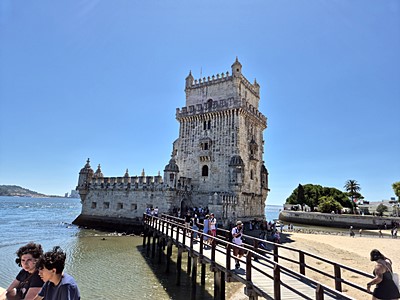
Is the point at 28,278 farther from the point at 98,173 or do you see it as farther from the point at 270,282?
the point at 98,173

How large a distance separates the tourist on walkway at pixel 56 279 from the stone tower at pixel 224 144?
903 inches

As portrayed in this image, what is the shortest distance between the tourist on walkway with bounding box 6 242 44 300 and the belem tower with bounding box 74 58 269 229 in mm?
21652

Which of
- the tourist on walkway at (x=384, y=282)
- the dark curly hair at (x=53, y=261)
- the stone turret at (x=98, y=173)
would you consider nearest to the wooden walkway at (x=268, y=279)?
the tourist on walkway at (x=384, y=282)

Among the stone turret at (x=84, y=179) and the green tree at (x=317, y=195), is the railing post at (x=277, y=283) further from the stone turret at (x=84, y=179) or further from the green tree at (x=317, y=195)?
the green tree at (x=317, y=195)

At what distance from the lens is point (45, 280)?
375 cm

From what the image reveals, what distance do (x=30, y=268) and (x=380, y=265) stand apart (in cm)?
661

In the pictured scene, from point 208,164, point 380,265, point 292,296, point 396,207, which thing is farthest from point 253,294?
point 396,207

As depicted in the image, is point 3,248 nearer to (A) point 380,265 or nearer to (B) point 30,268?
(B) point 30,268

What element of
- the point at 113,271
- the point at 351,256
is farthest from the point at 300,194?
the point at 113,271

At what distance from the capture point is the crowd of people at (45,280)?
12.1 ft

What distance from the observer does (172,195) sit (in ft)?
93.3

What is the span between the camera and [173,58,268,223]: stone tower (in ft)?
95.1

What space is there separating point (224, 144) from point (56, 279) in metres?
26.8

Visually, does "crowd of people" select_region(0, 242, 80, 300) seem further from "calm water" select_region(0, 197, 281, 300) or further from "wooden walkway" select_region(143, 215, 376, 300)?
"calm water" select_region(0, 197, 281, 300)
